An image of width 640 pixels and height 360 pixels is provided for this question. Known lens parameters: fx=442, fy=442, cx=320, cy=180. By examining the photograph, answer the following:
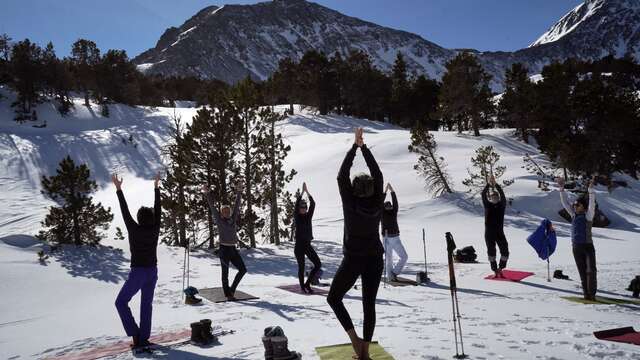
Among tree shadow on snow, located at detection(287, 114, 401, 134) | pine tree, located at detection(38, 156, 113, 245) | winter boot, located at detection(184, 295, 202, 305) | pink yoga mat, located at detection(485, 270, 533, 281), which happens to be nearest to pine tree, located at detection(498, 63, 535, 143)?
tree shadow on snow, located at detection(287, 114, 401, 134)

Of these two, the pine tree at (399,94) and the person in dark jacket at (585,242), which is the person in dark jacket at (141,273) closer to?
the person in dark jacket at (585,242)

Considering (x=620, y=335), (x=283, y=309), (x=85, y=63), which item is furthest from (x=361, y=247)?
A: (x=85, y=63)

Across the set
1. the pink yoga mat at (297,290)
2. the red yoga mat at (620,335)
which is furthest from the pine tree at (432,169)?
the red yoga mat at (620,335)

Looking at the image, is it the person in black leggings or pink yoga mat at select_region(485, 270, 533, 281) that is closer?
the person in black leggings

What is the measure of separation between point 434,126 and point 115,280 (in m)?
55.2

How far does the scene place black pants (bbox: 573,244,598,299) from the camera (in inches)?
324

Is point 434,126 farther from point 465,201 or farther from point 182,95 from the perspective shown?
point 182,95

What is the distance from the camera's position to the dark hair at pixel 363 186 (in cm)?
438

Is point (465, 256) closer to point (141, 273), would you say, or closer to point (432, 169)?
point (141, 273)

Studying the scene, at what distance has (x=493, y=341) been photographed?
5.34m

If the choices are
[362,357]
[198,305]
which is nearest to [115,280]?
[198,305]

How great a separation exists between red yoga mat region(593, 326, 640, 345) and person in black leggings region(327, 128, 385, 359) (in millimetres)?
2953

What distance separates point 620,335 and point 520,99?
40.8 m

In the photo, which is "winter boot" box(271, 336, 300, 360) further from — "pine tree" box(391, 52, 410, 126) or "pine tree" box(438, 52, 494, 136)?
"pine tree" box(391, 52, 410, 126)
